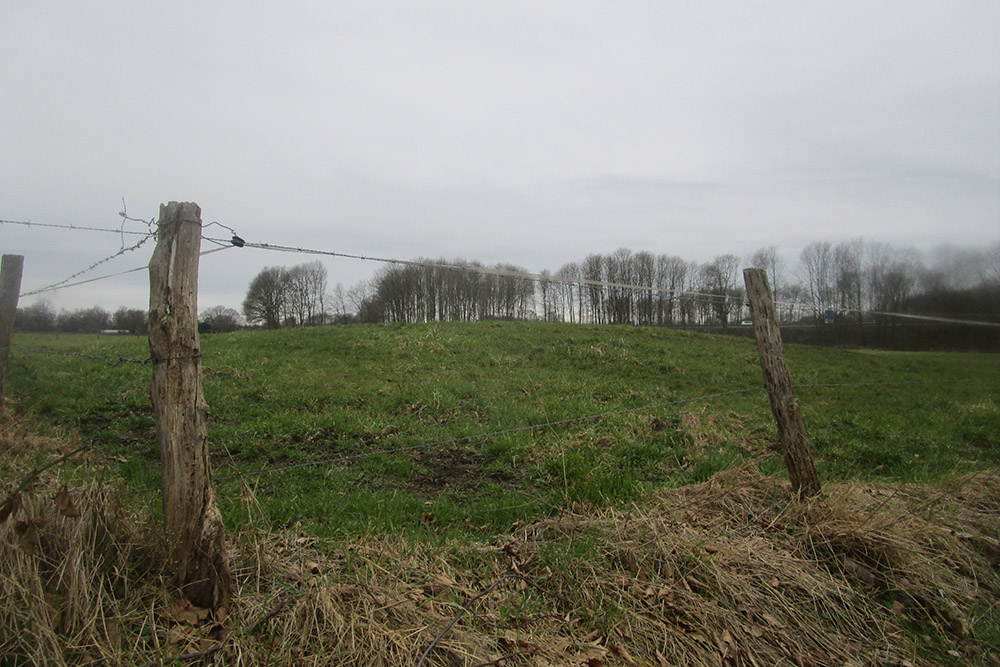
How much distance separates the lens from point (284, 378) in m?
10.3

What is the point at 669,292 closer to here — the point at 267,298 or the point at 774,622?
the point at 774,622

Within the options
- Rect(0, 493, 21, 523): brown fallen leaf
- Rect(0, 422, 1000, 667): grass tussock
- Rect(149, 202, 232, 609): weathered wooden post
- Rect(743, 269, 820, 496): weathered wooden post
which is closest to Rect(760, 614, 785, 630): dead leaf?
Rect(0, 422, 1000, 667): grass tussock

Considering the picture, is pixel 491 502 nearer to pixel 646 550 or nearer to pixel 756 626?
pixel 646 550

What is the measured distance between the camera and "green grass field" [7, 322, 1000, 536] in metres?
4.73

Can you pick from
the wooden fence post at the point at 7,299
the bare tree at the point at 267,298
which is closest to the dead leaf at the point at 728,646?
the wooden fence post at the point at 7,299

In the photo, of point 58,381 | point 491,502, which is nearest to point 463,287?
point 58,381

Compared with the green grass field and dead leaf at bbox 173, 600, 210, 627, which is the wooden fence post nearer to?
the green grass field

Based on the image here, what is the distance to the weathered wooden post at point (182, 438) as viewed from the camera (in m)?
2.53

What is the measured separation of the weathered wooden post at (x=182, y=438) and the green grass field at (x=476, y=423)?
44.7 inches

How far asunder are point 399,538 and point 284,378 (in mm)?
7561

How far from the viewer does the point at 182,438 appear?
2551 mm

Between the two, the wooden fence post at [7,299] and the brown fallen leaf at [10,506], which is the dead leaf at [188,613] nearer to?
the brown fallen leaf at [10,506]

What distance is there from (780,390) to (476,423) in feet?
15.0

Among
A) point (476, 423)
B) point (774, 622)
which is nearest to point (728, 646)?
point (774, 622)
